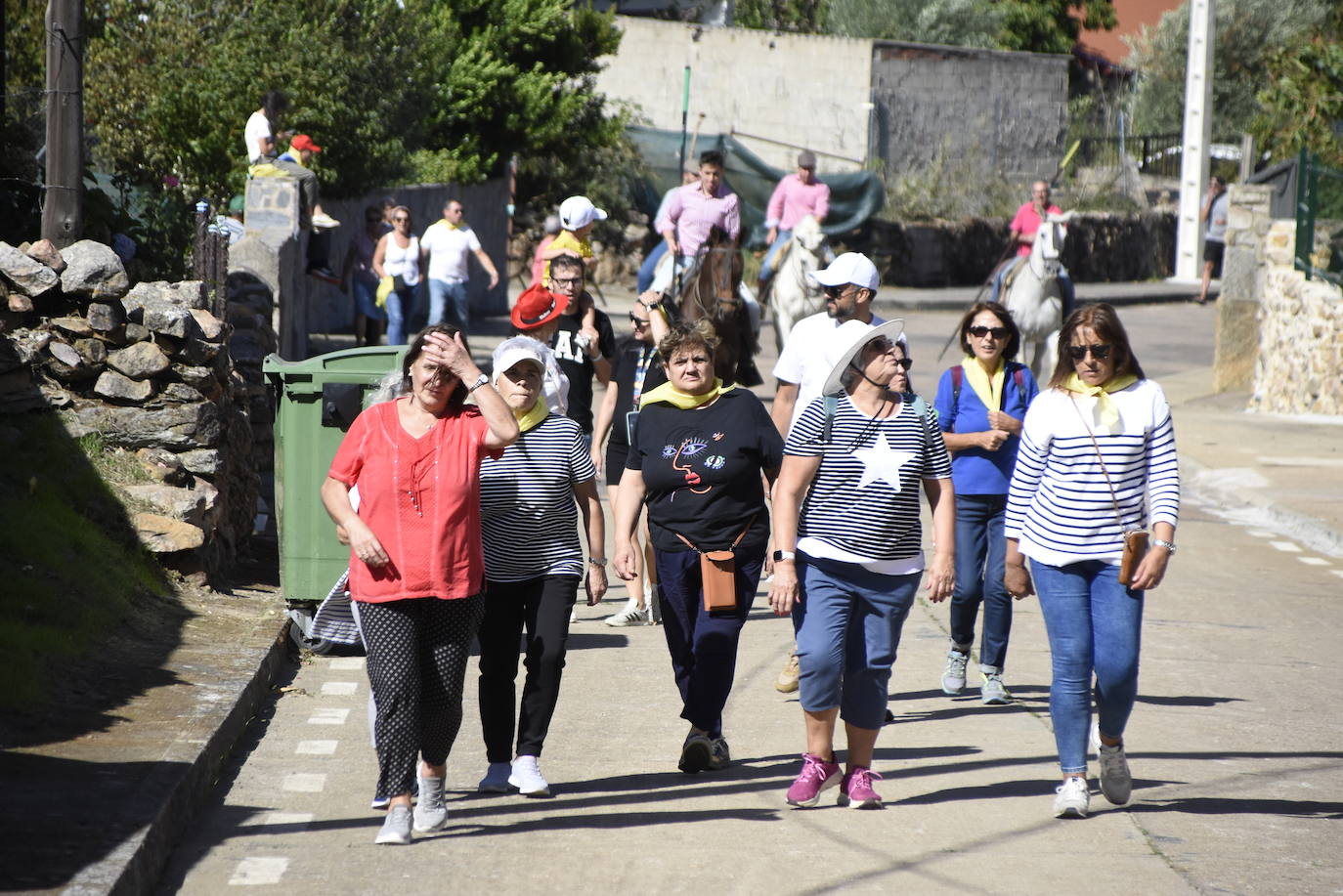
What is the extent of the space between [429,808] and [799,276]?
38.9 ft

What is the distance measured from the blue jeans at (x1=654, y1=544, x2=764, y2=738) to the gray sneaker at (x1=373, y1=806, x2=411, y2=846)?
4.49ft

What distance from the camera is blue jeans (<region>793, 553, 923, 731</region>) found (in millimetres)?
6293

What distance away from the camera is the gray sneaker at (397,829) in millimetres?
5859

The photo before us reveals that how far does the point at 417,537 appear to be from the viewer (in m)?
5.79

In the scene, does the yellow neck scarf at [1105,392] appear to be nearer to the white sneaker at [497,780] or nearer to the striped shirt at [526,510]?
the striped shirt at [526,510]

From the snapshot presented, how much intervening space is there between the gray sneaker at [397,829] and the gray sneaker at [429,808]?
15 centimetres

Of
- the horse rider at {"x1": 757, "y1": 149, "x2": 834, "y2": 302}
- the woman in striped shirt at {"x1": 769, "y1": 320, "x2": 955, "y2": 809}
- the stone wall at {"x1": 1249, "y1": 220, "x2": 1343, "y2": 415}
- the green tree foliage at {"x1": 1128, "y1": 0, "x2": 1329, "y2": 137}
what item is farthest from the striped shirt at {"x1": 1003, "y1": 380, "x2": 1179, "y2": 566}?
the green tree foliage at {"x1": 1128, "y1": 0, "x2": 1329, "y2": 137}

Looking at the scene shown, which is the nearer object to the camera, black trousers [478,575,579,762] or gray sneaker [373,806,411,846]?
gray sneaker [373,806,411,846]

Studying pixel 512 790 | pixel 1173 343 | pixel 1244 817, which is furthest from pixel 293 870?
pixel 1173 343

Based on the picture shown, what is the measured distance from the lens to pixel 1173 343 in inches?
1113

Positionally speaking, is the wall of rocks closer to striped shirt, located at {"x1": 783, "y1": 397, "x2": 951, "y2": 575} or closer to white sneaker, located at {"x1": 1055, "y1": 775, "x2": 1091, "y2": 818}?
striped shirt, located at {"x1": 783, "y1": 397, "x2": 951, "y2": 575}

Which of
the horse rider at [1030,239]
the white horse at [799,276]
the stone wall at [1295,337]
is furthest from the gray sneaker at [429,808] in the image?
the stone wall at [1295,337]

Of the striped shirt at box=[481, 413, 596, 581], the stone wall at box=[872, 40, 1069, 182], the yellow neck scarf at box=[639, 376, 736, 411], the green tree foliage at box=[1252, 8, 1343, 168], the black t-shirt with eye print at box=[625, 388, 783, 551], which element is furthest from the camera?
the stone wall at box=[872, 40, 1069, 182]

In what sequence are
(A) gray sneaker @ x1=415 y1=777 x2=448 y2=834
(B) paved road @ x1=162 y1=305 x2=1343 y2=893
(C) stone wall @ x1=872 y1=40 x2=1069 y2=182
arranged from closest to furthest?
(B) paved road @ x1=162 y1=305 x2=1343 y2=893 < (A) gray sneaker @ x1=415 y1=777 x2=448 y2=834 < (C) stone wall @ x1=872 y1=40 x2=1069 y2=182
